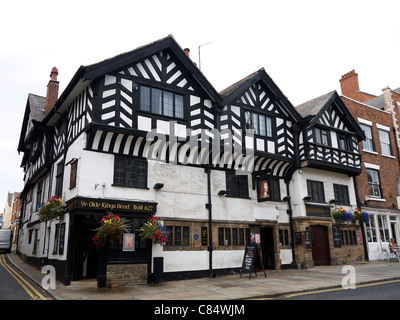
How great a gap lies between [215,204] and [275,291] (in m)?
5.84

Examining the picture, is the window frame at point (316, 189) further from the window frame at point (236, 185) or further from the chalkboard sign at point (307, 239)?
the window frame at point (236, 185)

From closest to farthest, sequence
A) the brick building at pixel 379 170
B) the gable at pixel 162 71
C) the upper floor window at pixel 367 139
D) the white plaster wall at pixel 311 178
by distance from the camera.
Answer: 1. the gable at pixel 162 71
2. the white plaster wall at pixel 311 178
3. the brick building at pixel 379 170
4. the upper floor window at pixel 367 139

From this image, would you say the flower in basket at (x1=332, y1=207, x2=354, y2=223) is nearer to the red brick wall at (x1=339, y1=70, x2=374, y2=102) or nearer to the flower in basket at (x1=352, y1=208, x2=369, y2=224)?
the flower in basket at (x1=352, y1=208, x2=369, y2=224)

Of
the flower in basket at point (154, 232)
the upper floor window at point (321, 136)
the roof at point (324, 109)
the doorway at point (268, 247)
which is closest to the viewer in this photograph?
the flower in basket at point (154, 232)

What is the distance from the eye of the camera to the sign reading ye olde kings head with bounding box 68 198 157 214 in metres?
11.9

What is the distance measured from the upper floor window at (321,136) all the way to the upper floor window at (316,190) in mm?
2372

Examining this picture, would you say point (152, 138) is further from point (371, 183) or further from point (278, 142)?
point (371, 183)

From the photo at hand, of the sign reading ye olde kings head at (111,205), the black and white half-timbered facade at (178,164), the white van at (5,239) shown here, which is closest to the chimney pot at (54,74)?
the black and white half-timbered facade at (178,164)

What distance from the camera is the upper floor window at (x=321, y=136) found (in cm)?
1910

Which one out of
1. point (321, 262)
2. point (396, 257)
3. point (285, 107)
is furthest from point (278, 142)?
point (396, 257)

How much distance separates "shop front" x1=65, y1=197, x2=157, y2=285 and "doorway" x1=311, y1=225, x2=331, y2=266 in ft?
32.1

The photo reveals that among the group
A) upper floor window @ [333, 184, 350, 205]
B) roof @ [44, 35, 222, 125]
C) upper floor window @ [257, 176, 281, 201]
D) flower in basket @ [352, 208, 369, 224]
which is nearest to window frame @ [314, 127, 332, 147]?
upper floor window @ [333, 184, 350, 205]

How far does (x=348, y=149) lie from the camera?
20.7 metres

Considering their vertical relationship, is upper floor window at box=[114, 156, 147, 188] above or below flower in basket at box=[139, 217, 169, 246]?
above
